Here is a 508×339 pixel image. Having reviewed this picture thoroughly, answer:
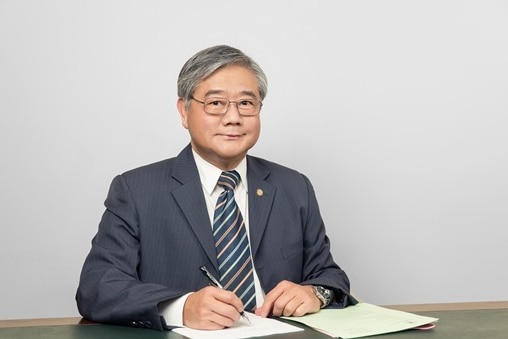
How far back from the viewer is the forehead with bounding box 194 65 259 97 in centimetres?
298

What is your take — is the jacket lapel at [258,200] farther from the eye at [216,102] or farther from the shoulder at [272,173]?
the eye at [216,102]

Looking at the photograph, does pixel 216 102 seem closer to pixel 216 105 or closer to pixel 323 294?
pixel 216 105

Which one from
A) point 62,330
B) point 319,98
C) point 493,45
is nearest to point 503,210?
point 493,45

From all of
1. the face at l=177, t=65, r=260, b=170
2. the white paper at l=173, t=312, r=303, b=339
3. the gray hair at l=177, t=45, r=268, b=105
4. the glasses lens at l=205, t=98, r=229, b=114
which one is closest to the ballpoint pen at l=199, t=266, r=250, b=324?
the white paper at l=173, t=312, r=303, b=339

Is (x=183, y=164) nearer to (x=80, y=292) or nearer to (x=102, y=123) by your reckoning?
(x=80, y=292)

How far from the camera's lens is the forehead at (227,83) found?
2984 millimetres

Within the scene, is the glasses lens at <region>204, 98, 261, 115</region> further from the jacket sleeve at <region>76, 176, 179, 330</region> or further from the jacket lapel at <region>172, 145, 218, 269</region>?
the jacket sleeve at <region>76, 176, 179, 330</region>

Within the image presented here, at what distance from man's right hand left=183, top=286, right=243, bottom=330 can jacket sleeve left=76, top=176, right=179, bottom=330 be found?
11cm

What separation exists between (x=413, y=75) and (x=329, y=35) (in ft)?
1.52

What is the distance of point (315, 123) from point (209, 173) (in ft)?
3.90

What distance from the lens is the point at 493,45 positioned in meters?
4.24

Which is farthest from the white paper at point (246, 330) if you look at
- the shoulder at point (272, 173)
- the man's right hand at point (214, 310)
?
the shoulder at point (272, 173)

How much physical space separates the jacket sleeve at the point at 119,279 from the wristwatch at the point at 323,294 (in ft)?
1.56

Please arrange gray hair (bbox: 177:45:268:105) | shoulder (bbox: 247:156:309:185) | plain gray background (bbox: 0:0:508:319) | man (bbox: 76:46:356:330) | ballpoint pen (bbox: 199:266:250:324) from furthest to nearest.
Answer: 1. plain gray background (bbox: 0:0:508:319)
2. shoulder (bbox: 247:156:309:185)
3. gray hair (bbox: 177:45:268:105)
4. man (bbox: 76:46:356:330)
5. ballpoint pen (bbox: 199:266:250:324)
